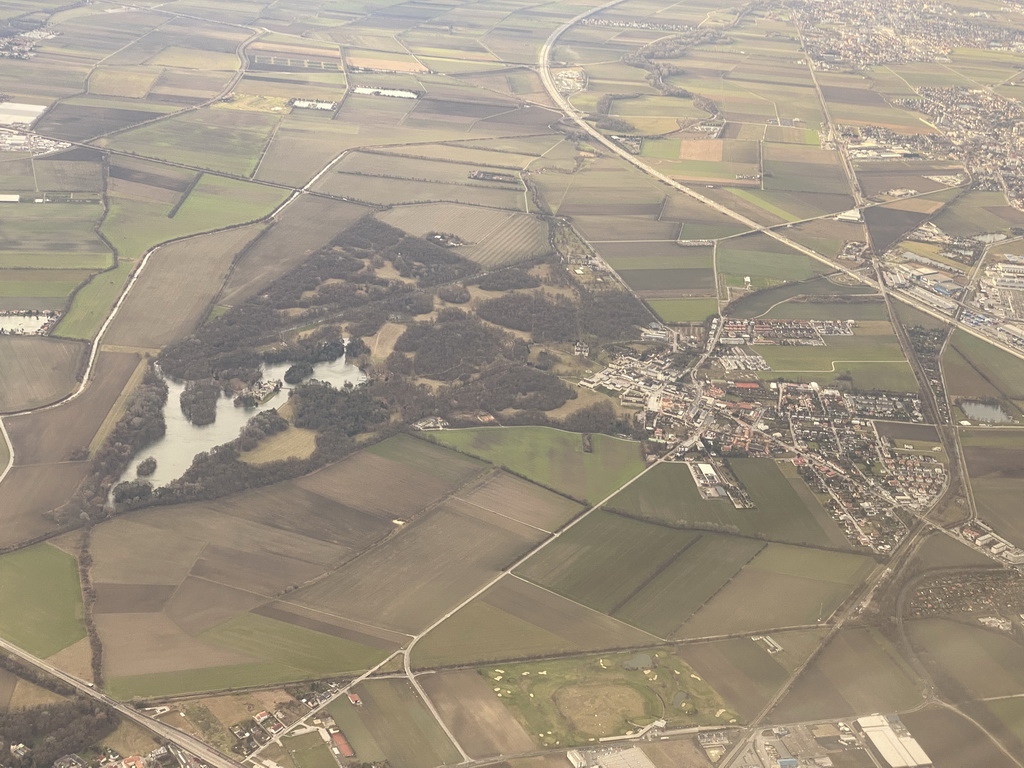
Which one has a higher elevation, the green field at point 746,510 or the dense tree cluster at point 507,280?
the dense tree cluster at point 507,280

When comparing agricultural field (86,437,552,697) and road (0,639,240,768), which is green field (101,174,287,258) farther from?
road (0,639,240,768)

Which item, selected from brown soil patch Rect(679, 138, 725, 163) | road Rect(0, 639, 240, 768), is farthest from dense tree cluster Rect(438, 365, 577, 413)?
brown soil patch Rect(679, 138, 725, 163)

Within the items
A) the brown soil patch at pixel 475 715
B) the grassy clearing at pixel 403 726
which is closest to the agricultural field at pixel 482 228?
the brown soil patch at pixel 475 715

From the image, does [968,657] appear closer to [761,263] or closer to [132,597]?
[132,597]

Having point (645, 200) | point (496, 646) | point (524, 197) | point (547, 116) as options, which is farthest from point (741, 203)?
point (496, 646)

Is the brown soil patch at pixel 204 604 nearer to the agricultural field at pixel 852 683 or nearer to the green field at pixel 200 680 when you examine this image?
the green field at pixel 200 680

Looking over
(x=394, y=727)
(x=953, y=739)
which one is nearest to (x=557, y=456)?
(x=394, y=727)
